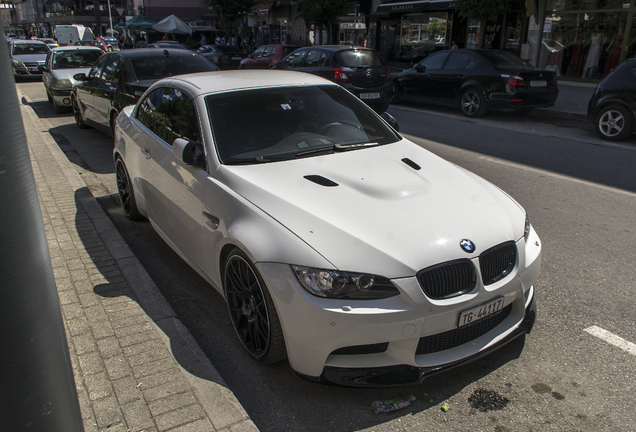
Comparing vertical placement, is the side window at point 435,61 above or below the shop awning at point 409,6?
below

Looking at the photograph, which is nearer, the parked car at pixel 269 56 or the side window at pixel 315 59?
the side window at pixel 315 59

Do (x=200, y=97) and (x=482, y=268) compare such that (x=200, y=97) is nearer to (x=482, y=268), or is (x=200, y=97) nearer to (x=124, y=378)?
(x=124, y=378)

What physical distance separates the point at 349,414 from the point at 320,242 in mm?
947

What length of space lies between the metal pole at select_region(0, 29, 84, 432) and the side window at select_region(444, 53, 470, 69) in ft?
41.0

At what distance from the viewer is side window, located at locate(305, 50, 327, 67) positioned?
1289 cm

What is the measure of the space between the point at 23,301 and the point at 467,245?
207cm

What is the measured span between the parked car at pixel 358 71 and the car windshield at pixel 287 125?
7838mm

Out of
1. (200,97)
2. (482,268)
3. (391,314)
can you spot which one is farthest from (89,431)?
(200,97)

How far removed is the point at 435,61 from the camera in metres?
13.6

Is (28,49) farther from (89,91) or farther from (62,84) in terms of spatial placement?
(89,91)

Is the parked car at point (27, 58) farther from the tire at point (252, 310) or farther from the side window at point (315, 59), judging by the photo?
the tire at point (252, 310)

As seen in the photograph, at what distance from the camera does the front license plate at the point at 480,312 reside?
2.68 meters

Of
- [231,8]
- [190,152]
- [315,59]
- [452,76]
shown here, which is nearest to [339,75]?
[315,59]

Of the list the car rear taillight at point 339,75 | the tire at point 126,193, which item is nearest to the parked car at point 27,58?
the car rear taillight at point 339,75
